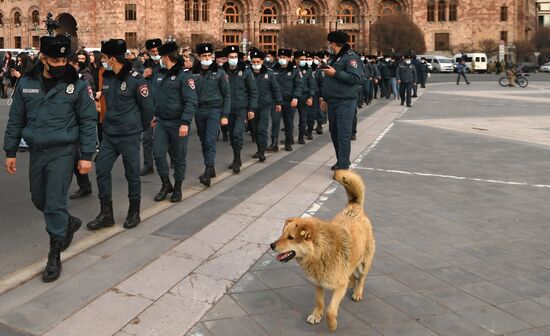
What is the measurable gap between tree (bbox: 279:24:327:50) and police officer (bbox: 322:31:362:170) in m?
50.1

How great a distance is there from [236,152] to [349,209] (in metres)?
5.21

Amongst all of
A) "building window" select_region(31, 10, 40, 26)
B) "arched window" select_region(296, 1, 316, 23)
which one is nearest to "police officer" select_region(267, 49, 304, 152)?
"arched window" select_region(296, 1, 316, 23)

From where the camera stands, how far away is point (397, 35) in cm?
5916

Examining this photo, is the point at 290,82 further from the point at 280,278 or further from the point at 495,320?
the point at 495,320

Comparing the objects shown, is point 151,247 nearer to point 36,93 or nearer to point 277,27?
point 36,93

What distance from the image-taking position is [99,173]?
5.92 metres

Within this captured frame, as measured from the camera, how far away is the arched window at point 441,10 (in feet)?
221

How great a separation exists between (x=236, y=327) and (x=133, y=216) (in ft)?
8.89

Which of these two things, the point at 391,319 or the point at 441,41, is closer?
the point at 391,319

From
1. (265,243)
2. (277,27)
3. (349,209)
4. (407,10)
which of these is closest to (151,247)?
(265,243)

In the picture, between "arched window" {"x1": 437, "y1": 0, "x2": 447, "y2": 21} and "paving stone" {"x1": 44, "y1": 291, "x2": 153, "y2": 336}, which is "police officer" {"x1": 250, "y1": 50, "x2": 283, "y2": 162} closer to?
"paving stone" {"x1": 44, "y1": 291, "x2": 153, "y2": 336}

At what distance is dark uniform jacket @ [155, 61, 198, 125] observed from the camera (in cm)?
714

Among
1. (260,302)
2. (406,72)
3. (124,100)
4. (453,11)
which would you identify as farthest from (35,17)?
(260,302)

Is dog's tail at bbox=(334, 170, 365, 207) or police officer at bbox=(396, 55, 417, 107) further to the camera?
police officer at bbox=(396, 55, 417, 107)
